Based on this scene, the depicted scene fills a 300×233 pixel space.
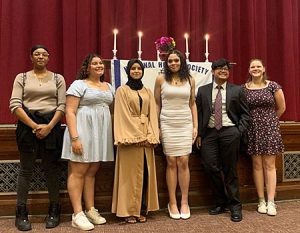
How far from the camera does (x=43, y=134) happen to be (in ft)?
7.79

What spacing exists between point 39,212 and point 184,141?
128 cm

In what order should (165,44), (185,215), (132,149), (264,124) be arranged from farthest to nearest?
(165,44)
(264,124)
(185,215)
(132,149)

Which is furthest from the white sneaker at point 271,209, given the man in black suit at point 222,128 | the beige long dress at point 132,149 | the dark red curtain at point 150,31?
the dark red curtain at point 150,31

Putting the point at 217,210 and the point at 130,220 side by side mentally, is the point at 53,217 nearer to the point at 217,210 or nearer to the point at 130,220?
the point at 130,220

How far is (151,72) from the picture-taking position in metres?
3.26

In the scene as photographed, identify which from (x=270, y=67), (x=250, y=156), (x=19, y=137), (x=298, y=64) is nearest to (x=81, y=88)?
(x=19, y=137)

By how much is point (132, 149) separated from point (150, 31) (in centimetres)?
187

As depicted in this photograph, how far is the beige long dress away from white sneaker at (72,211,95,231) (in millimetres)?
219

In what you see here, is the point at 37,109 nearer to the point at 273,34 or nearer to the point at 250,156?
the point at 250,156

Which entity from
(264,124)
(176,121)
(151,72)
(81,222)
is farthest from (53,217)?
(264,124)

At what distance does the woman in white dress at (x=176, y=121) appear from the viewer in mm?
2648

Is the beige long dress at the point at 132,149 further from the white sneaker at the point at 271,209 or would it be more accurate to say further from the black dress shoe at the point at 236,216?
the white sneaker at the point at 271,209

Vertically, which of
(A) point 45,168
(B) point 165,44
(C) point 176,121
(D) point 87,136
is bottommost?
(A) point 45,168

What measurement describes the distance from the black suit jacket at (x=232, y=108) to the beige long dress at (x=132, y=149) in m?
0.42
